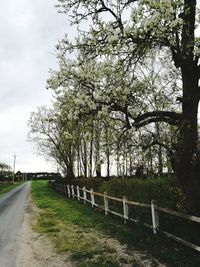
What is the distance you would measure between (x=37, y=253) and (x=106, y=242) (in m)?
2.07

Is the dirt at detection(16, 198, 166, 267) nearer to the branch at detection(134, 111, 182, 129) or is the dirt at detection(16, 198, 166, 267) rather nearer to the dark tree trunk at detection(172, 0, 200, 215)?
the dark tree trunk at detection(172, 0, 200, 215)

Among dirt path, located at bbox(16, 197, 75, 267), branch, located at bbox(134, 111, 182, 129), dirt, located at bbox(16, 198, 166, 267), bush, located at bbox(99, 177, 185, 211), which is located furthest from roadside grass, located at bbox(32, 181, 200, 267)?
branch, located at bbox(134, 111, 182, 129)

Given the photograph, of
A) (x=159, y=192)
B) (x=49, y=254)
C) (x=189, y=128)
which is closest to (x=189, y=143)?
(x=189, y=128)

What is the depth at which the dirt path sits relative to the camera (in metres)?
7.25

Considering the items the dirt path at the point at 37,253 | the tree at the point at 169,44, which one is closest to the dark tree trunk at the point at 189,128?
the tree at the point at 169,44

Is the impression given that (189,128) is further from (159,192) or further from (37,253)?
(37,253)

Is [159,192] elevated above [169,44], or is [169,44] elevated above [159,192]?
[169,44]

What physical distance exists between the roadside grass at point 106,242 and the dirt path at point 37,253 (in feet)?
0.87

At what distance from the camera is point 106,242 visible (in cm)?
941

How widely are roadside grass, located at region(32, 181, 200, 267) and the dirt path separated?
26 centimetres

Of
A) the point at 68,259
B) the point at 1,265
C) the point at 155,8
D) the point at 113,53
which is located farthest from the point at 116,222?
the point at 155,8

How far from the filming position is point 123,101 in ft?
31.5

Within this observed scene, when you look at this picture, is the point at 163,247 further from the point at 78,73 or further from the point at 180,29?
the point at 78,73

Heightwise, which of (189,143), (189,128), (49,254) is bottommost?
(49,254)
